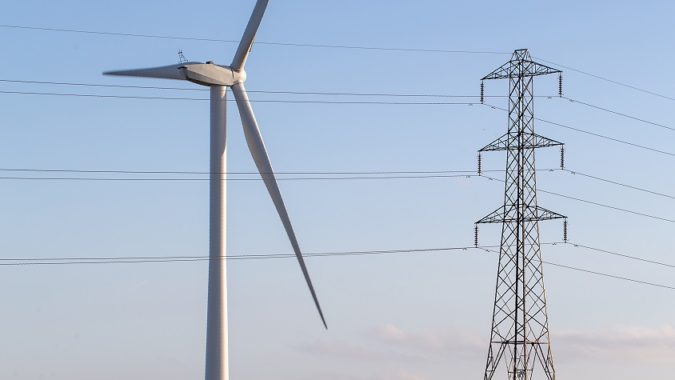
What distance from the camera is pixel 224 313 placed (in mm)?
78000

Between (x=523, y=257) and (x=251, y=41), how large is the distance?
20.3m

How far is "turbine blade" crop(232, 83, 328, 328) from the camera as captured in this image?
3076 inches

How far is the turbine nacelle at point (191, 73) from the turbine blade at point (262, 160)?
1.32 metres

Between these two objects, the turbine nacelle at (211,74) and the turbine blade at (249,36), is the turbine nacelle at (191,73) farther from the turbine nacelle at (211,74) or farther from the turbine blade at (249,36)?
the turbine blade at (249,36)

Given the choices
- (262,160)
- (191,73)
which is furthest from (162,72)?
(262,160)

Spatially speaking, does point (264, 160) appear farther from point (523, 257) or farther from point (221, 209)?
point (523, 257)

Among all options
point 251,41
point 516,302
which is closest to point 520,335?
point 516,302

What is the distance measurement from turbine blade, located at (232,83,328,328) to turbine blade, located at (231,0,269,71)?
1254 mm

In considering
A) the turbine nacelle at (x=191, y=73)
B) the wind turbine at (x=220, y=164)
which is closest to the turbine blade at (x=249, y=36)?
the wind turbine at (x=220, y=164)

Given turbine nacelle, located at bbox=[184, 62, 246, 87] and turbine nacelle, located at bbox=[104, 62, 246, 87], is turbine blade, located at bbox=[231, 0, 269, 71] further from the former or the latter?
turbine nacelle, located at bbox=[104, 62, 246, 87]

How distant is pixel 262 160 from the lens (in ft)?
262

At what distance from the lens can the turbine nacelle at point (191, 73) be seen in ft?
258

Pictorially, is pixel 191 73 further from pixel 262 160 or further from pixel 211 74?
pixel 262 160

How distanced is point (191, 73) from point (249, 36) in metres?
4.34
